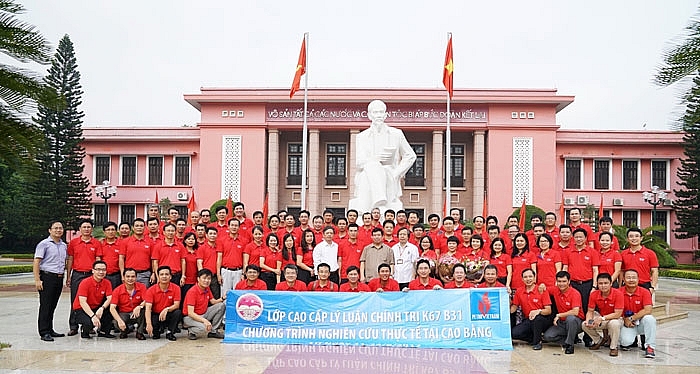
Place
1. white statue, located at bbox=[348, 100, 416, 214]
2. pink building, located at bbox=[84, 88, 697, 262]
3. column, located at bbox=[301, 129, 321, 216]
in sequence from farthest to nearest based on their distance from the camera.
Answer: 1. column, located at bbox=[301, 129, 321, 216]
2. pink building, located at bbox=[84, 88, 697, 262]
3. white statue, located at bbox=[348, 100, 416, 214]

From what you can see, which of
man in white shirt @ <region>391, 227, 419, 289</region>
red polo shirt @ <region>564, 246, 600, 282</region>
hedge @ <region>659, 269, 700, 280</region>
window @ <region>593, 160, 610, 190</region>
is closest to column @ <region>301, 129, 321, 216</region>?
window @ <region>593, 160, 610, 190</region>

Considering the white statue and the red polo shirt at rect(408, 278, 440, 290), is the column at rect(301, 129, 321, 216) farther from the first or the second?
the red polo shirt at rect(408, 278, 440, 290)

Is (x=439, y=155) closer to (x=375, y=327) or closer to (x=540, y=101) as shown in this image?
(x=540, y=101)

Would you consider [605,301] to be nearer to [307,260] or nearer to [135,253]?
[307,260]

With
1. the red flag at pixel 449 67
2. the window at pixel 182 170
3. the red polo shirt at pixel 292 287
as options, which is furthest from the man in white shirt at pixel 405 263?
the window at pixel 182 170

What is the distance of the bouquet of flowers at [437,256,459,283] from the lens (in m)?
7.13

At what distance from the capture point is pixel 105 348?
6.23 m

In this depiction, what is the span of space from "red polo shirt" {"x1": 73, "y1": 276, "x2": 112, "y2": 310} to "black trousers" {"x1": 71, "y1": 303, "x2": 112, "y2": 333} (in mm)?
58

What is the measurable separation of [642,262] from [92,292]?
231 inches

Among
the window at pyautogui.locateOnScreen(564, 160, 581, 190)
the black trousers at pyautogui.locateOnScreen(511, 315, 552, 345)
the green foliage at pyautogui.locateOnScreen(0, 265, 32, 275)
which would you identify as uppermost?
the window at pyautogui.locateOnScreen(564, 160, 581, 190)

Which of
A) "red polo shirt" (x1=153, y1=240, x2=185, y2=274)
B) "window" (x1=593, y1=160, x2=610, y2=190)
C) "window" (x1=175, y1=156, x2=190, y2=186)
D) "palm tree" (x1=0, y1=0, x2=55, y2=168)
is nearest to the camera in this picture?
"palm tree" (x1=0, y1=0, x2=55, y2=168)

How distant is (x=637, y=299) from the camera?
21.1 feet

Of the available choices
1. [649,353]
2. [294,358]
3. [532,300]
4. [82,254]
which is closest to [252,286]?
[294,358]

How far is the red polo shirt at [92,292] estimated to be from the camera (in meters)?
6.79
